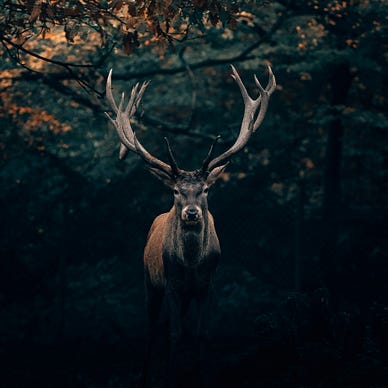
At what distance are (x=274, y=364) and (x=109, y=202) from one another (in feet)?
13.5

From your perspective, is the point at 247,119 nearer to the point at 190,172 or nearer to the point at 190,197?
the point at 190,172

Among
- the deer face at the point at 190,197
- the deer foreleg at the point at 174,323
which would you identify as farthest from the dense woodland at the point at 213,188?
the deer face at the point at 190,197

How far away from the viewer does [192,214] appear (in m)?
5.64

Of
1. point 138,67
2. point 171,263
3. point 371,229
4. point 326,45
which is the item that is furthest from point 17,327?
point 326,45

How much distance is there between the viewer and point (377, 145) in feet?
33.3

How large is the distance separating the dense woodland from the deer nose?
2348mm

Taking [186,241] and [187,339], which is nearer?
[186,241]

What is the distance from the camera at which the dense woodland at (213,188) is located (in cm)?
878

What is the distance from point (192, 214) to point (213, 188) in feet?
14.8

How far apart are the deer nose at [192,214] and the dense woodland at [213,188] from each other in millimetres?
2348

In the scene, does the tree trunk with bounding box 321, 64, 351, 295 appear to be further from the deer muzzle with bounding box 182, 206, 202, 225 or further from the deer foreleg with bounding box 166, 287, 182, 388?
the deer muzzle with bounding box 182, 206, 202, 225

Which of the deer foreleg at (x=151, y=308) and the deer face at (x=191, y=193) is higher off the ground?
the deer face at (x=191, y=193)

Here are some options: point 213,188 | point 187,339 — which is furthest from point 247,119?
point 213,188

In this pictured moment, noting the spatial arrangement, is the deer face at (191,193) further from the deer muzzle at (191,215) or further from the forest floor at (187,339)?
the forest floor at (187,339)
